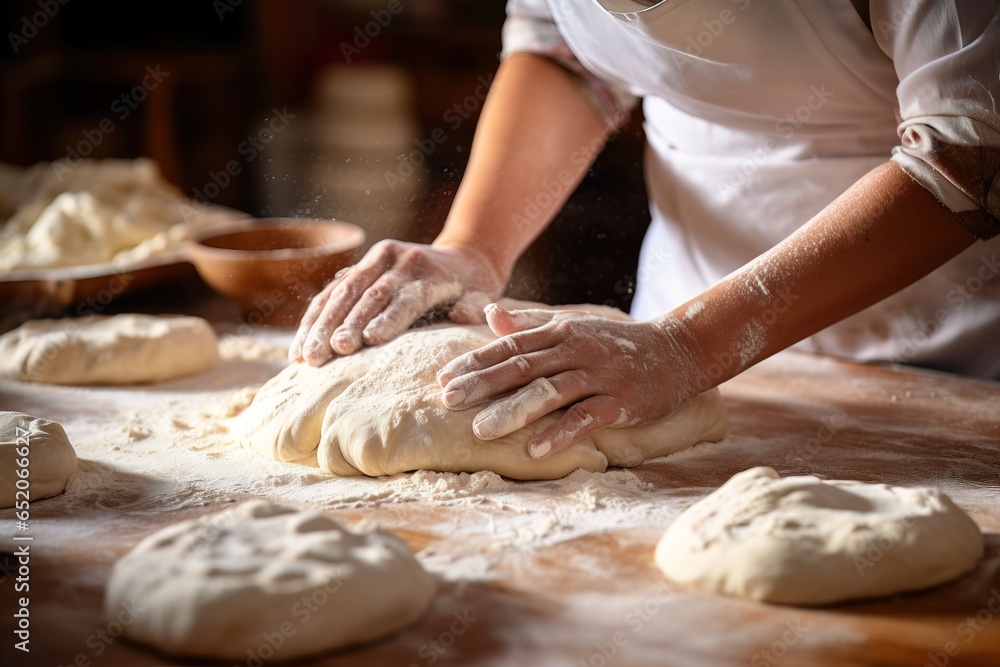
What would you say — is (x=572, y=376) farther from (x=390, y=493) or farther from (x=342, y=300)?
(x=342, y=300)

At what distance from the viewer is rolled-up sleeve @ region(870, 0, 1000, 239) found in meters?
1.55

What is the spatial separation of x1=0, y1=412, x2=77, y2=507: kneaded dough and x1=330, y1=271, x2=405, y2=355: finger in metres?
0.52

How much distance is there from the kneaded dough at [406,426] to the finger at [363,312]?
30 millimetres

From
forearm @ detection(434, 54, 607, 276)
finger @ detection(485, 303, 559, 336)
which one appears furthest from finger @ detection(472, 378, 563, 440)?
forearm @ detection(434, 54, 607, 276)

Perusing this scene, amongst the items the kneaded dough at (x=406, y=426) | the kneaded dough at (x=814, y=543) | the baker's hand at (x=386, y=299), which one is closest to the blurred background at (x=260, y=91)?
the baker's hand at (x=386, y=299)

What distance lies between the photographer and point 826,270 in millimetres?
1660

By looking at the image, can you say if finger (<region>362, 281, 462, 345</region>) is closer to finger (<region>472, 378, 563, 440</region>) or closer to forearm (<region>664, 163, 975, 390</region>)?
finger (<region>472, 378, 563, 440</region>)

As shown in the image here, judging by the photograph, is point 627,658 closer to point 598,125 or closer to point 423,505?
point 423,505

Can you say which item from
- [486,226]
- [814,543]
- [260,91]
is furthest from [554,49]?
[260,91]

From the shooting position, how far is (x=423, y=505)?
151 centimetres

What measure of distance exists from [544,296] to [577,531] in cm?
134

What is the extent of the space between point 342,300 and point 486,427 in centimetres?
52

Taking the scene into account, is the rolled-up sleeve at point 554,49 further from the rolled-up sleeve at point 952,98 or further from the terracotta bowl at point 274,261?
the rolled-up sleeve at point 952,98

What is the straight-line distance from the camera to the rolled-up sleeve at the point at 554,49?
2318 mm
